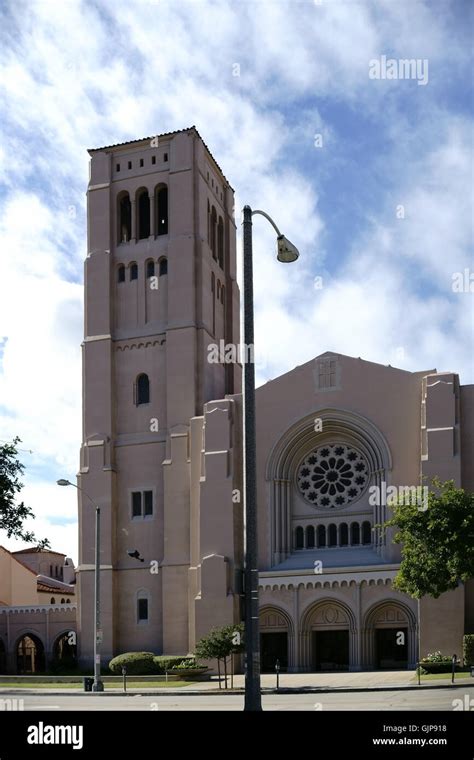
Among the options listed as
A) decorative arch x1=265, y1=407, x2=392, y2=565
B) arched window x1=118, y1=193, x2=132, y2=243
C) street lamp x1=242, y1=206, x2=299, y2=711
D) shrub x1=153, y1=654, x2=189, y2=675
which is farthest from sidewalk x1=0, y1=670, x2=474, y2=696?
arched window x1=118, y1=193, x2=132, y2=243

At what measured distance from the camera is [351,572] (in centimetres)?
4791

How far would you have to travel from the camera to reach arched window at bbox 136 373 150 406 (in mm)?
57688

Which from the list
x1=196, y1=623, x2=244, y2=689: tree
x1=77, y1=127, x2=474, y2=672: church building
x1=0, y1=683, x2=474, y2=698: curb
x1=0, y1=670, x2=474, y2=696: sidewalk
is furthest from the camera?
x1=77, y1=127, x2=474, y2=672: church building

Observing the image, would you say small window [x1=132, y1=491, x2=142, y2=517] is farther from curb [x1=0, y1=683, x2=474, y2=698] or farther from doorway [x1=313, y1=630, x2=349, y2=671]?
curb [x1=0, y1=683, x2=474, y2=698]

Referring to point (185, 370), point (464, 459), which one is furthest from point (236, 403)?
point (464, 459)

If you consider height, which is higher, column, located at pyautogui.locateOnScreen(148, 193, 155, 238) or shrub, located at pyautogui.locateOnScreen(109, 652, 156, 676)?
column, located at pyautogui.locateOnScreen(148, 193, 155, 238)

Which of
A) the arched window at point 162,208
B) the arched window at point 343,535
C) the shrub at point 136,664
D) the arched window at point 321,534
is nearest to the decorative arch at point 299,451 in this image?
the arched window at point 343,535

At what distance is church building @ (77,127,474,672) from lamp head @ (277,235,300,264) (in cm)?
2869

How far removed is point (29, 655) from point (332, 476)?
96.7ft

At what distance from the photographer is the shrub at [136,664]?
49.0 meters

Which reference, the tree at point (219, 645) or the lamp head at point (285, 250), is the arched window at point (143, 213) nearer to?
the tree at point (219, 645)

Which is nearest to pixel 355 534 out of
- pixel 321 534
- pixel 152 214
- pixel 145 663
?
pixel 321 534

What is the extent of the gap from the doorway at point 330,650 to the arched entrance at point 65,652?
44.6ft
